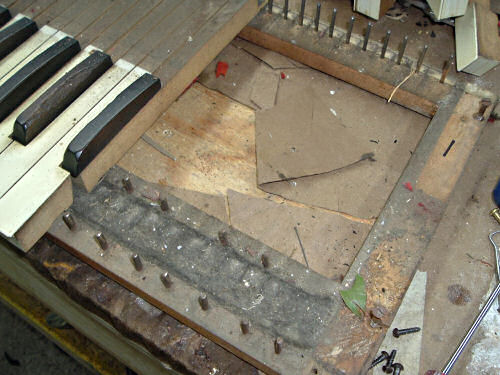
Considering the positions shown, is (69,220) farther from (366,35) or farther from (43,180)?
(366,35)

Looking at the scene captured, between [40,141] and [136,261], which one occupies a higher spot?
[40,141]

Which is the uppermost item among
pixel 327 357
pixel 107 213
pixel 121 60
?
pixel 121 60

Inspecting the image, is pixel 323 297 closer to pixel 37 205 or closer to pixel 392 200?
pixel 392 200

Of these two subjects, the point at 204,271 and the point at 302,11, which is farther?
the point at 302,11

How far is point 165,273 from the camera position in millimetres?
2055

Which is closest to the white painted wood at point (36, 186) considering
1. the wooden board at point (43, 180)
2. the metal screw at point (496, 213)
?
the wooden board at point (43, 180)

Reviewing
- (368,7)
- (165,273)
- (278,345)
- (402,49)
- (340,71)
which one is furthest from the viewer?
(368,7)

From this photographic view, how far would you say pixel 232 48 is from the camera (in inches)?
116

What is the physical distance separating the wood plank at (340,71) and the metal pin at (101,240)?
1.35 meters

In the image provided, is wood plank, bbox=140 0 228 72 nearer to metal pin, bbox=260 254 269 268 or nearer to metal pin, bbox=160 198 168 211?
metal pin, bbox=160 198 168 211

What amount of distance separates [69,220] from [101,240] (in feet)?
0.51

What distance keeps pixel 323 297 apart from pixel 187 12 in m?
1.41

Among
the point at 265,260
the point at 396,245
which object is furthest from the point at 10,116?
A: the point at 396,245

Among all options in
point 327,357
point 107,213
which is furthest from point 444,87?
point 107,213
